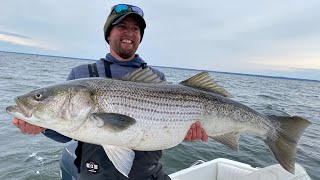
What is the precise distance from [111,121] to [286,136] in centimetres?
240

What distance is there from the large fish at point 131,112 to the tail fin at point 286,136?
20 mm

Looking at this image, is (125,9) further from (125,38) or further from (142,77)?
(142,77)

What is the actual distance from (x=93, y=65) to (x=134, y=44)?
0.60 m

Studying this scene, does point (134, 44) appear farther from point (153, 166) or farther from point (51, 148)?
point (51, 148)

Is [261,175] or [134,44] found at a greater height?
[134,44]

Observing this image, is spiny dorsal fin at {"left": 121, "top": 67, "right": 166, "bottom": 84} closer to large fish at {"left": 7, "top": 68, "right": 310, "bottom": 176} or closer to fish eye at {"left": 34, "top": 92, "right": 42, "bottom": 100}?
large fish at {"left": 7, "top": 68, "right": 310, "bottom": 176}

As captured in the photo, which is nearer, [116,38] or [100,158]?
[100,158]

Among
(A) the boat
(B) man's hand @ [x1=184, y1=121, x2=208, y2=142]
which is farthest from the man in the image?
(A) the boat

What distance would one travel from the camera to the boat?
19.4 ft

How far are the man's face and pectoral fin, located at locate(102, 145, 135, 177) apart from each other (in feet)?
4.43

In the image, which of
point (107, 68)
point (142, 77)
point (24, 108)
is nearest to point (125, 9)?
point (107, 68)

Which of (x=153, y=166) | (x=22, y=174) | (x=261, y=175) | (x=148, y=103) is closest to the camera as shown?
(x=148, y=103)

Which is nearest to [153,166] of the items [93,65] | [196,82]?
[196,82]

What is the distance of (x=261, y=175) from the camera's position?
6.24 m
